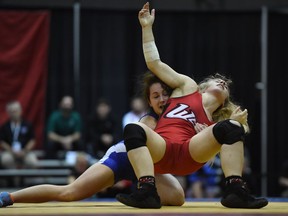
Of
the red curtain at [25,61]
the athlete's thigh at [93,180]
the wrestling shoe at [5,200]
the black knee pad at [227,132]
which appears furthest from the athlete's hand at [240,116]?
the red curtain at [25,61]

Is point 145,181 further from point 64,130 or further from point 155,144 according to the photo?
point 64,130

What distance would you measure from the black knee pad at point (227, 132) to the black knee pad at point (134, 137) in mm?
458

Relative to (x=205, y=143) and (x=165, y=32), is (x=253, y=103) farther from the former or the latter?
(x=205, y=143)

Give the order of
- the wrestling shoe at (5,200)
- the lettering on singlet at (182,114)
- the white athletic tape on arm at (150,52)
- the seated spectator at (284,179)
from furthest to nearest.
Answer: the seated spectator at (284,179) → the white athletic tape on arm at (150,52) → the lettering on singlet at (182,114) → the wrestling shoe at (5,200)

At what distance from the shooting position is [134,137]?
4.29m

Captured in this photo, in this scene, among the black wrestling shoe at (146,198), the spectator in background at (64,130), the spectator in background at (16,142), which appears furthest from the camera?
the spectator in background at (64,130)

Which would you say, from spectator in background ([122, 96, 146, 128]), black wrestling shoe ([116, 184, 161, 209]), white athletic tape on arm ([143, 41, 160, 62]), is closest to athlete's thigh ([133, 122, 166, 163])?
black wrestling shoe ([116, 184, 161, 209])

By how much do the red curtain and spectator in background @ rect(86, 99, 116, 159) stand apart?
0.91 meters

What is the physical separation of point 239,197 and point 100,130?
Result: 6.09 meters

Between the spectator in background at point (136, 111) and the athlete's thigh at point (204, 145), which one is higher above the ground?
the spectator in background at point (136, 111)

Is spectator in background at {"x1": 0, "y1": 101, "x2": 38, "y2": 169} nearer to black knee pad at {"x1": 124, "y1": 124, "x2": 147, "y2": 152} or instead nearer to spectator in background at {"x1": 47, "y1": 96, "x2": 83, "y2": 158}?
spectator in background at {"x1": 47, "y1": 96, "x2": 83, "y2": 158}

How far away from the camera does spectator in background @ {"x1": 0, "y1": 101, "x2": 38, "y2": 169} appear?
32.1ft

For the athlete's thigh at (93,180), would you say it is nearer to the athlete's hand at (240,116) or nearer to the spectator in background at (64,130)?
the athlete's hand at (240,116)

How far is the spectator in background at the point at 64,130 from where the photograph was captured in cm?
1014
